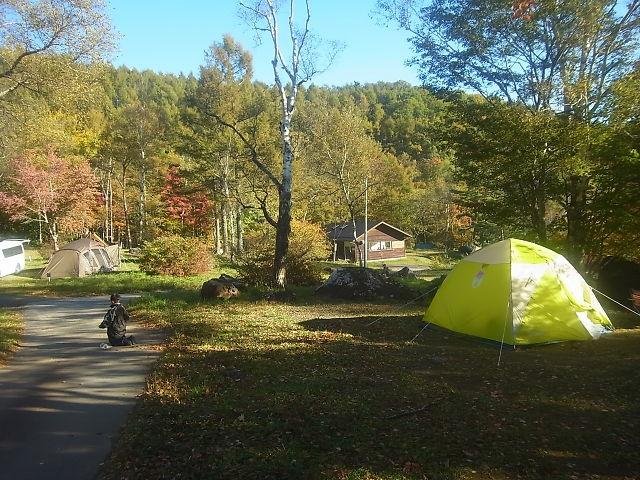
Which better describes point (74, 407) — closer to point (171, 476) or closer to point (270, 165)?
point (171, 476)

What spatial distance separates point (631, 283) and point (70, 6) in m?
17.1

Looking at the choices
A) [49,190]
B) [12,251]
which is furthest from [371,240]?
[12,251]

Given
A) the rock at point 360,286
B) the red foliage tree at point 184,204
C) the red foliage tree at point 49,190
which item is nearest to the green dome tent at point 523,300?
the rock at point 360,286

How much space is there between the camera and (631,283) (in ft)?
38.4

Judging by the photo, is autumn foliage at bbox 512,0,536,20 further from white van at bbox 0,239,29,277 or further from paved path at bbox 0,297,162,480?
white van at bbox 0,239,29,277

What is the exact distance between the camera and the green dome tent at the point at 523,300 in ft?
28.7

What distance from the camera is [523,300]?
346 inches

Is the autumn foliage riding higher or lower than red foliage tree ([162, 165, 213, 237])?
higher

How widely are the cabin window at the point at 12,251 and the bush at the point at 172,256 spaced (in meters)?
9.91

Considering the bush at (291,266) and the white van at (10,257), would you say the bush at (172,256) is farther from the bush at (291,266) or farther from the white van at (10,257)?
the white van at (10,257)

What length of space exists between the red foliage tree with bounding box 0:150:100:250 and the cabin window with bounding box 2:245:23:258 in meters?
2.98

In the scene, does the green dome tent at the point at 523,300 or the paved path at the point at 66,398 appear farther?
the green dome tent at the point at 523,300

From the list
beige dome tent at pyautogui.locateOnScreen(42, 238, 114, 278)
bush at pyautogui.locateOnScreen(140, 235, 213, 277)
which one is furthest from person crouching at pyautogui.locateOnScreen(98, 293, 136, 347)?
beige dome tent at pyautogui.locateOnScreen(42, 238, 114, 278)

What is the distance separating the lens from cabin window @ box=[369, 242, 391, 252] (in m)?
48.1
